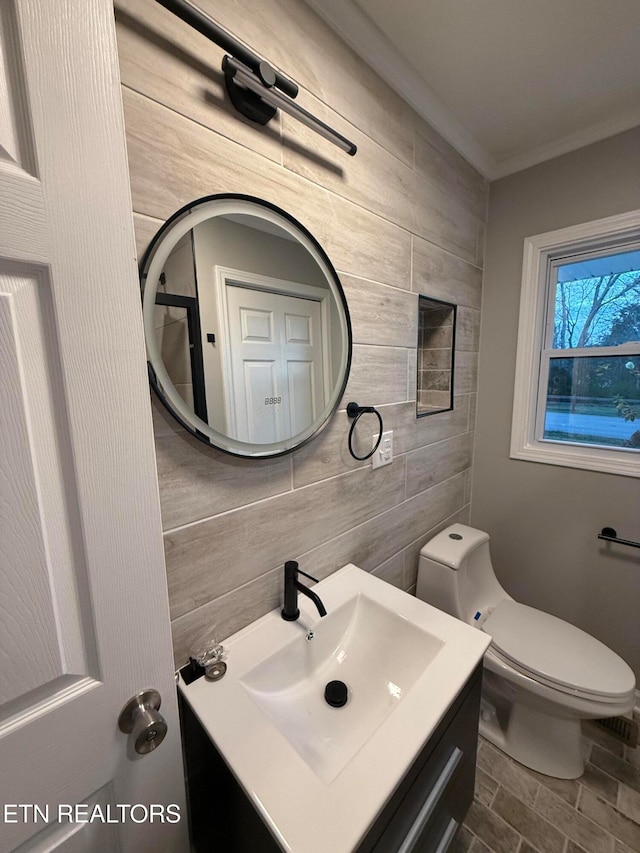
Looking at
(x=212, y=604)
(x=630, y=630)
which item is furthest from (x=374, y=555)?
(x=630, y=630)

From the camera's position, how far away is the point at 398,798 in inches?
25.4

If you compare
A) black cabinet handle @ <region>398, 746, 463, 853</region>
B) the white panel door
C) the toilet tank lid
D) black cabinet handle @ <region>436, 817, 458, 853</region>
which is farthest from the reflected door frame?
black cabinet handle @ <region>436, 817, 458, 853</region>

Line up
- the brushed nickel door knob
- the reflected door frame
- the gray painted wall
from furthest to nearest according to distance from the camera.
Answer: the gray painted wall
the reflected door frame
the brushed nickel door knob

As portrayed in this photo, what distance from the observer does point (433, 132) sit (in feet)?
4.29

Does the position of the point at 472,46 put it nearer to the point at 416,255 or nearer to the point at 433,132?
the point at 433,132

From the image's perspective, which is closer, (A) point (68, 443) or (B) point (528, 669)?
(A) point (68, 443)

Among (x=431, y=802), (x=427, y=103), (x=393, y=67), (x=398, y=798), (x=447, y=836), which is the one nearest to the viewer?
(x=398, y=798)

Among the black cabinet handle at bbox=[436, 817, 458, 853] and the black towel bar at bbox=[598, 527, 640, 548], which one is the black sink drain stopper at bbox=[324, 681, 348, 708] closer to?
the black cabinet handle at bbox=[436, 817, 458, 853]

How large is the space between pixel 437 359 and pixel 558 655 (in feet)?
4.21

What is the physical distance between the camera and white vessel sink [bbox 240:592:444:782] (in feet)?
2.54

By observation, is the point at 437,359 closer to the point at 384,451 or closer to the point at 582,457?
the point at 384,451

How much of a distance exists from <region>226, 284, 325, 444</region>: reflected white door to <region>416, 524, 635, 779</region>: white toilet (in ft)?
3.17

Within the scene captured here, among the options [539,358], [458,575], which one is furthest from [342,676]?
[539,358]

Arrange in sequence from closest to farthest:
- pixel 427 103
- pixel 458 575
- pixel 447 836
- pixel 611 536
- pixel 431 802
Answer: pixel 431 802 → pixel 447 836 → pixel 427 103 → pixel 458 575 → pixel 611 536
